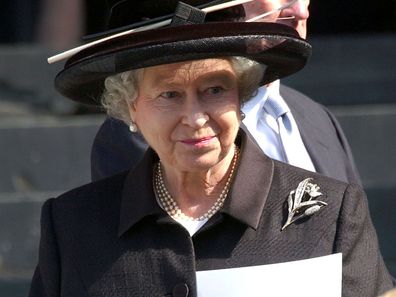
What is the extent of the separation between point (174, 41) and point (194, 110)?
0.58 feet

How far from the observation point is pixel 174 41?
10.3 feet

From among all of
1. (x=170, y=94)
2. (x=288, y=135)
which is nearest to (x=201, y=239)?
(x=170, y=94)

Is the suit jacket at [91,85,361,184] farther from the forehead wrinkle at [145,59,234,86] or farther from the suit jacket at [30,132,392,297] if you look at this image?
the forehead wrinkle at [145,59,234,86]

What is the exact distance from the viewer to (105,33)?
3.29 metres

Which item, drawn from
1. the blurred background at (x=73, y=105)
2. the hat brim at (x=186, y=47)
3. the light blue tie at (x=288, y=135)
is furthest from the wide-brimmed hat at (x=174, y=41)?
the blurred background at (x=73, y=105)

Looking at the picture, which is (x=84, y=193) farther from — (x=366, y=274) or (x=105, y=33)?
(x=366, y=274)

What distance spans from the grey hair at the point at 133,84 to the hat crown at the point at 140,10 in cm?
12

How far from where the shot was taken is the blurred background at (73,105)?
270 inches

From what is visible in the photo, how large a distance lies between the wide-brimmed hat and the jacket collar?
0.75 ft

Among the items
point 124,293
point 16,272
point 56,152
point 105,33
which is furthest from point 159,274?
point 56,152

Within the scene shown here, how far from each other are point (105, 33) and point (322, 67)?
492cm

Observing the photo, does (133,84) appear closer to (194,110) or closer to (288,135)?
(194,110)

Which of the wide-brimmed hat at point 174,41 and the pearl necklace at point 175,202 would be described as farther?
the pearl necklace at point 175,202

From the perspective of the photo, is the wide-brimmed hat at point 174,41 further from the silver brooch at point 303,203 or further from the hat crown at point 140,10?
the silver brooch at point 303,203
